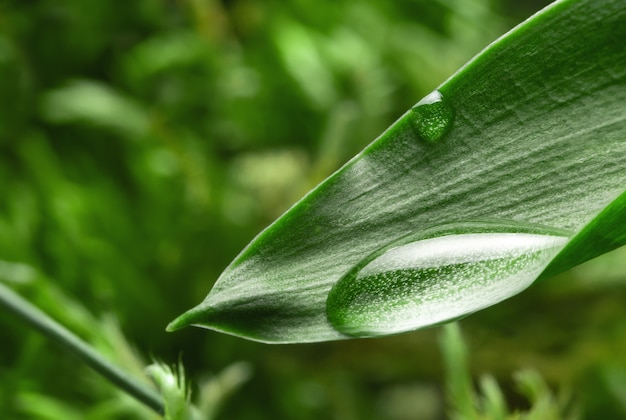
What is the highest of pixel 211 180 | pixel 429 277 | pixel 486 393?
pixel 211 180

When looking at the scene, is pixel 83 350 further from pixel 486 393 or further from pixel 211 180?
pixel 211 180

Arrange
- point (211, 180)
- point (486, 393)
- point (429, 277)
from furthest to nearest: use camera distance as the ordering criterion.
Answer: point (211, 180), point (486, 393), point (429, 277)

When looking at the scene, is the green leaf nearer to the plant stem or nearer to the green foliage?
the plant stem

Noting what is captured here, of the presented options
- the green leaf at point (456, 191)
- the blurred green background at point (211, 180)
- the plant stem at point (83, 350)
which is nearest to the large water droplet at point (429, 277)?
the green leaf at point (456, 191)

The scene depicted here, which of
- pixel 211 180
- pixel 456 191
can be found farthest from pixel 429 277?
pixel 211 180

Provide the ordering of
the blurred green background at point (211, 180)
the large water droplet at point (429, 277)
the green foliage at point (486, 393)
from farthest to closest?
the blurred green background at point (211, 180)
the green foliage at point (486, 393)
the large water droplet at point (429, 277)

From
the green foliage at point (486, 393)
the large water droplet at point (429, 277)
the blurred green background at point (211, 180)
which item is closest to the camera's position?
the large water droplet at point (429, 277)

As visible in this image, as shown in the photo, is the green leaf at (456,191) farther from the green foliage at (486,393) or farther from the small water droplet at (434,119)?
the green foliage at (486,393)
